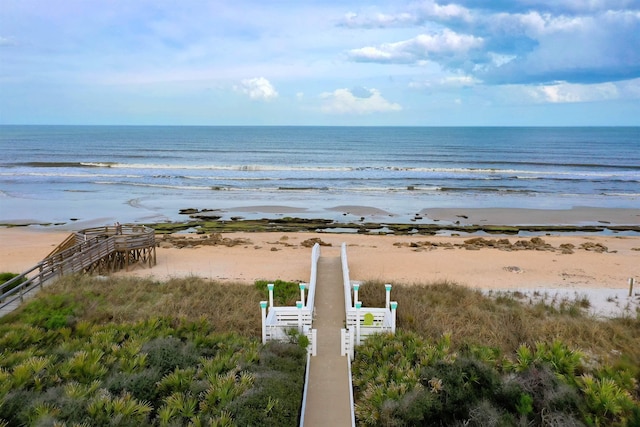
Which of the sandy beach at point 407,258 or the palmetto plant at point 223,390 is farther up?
the palmetto plant at point 223,390

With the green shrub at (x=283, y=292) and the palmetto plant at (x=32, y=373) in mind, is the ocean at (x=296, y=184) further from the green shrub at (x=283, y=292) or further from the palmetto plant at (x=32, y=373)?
the palmetto plant at (x=32, y=373)

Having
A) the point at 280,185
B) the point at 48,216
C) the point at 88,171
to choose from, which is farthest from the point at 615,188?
the point at 88,171

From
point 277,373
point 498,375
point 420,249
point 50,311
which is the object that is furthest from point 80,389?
point 420,249

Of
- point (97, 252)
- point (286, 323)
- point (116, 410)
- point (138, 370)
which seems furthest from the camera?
point (97, 252)

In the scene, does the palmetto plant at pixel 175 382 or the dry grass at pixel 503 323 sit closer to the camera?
the palmetto plant at pixel 175 382

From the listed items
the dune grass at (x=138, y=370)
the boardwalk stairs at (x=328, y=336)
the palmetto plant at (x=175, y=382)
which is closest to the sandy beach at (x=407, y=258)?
the boardwalk stairs at (x=328, y=336)

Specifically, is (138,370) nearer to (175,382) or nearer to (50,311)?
(175,382)

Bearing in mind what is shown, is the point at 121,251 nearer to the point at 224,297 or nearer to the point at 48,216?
the point at 224,297
